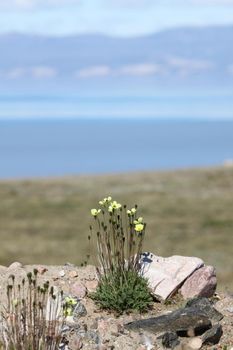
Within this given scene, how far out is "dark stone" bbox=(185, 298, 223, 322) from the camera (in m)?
11.8

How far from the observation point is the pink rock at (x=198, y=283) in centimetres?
1293

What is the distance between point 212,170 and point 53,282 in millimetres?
A: 66267

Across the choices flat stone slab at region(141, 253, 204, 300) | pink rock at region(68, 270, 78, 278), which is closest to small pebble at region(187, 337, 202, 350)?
flat stone slab at region(141, 253, 204, 300)

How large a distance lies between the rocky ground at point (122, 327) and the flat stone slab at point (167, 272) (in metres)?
0.19

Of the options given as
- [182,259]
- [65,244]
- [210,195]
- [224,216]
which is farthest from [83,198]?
[182,259]

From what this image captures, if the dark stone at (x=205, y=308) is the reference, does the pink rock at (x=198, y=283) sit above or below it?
above

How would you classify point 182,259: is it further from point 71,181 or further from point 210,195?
point 71,181

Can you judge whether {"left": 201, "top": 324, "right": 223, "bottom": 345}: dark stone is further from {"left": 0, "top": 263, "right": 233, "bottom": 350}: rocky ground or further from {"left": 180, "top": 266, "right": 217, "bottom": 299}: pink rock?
{"left": 180, "top": 266, "right": 217, "bottom": 299}: pink rock

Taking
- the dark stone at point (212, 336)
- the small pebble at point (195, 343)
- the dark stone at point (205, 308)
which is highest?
the dark stone at point (205, 308)

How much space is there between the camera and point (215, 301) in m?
12.9

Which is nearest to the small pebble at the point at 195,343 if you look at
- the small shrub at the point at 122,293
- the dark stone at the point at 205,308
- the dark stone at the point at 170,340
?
the dark stone at the point at 170,340

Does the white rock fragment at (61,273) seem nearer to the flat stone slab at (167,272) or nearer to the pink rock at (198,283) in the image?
the flat stone slab at (167,272)

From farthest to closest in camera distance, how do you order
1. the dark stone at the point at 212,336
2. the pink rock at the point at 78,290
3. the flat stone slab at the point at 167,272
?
the flat stone slab at the point at 167,272 → the pink rock at the point at 78,290 → the dark stone at the point at 212,336

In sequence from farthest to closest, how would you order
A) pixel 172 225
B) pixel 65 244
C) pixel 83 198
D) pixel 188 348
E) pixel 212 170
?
pixel 212 170
pixel 83 198
pixel 172 225
pixel 65 244
pixel 188 348
